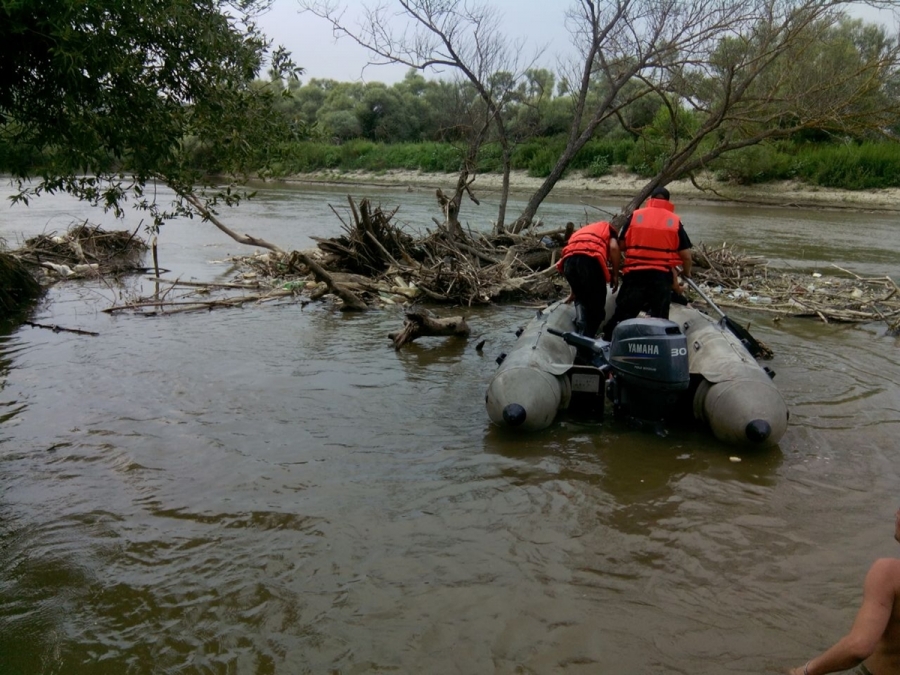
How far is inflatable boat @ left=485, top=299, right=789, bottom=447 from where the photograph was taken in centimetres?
555

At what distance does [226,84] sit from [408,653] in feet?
13.1

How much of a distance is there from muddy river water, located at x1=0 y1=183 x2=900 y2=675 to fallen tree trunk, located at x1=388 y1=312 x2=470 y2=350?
2.19ft

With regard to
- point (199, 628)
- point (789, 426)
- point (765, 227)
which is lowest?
point (199, 628)

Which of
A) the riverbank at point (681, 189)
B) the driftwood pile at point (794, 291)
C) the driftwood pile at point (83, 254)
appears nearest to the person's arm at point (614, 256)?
the driftwood pile at point (794, 291)

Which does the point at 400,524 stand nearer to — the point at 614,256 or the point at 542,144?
the point at 614,256

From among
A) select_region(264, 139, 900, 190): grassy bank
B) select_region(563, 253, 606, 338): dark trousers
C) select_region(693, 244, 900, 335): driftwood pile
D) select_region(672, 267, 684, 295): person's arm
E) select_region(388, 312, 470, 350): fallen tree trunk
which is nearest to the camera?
select_region(672, 267, 684, 295): person's arm

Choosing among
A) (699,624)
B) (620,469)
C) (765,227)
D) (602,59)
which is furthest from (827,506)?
(765,227)

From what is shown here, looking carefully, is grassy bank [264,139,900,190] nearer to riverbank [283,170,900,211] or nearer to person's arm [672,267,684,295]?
riverbank [283,170,900,211]

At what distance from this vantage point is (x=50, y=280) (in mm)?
13578

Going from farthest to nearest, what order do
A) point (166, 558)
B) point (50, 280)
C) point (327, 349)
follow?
point (50, 280), point (327, 349), point (166, 558)

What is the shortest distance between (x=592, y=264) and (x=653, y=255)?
59 centimetres

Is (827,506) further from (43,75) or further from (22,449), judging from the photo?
(22,449)

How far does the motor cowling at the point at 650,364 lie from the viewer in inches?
217

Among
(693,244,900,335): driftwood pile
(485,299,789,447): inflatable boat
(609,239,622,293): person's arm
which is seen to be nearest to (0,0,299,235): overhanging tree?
(485,299,789,447): inflatable boat
